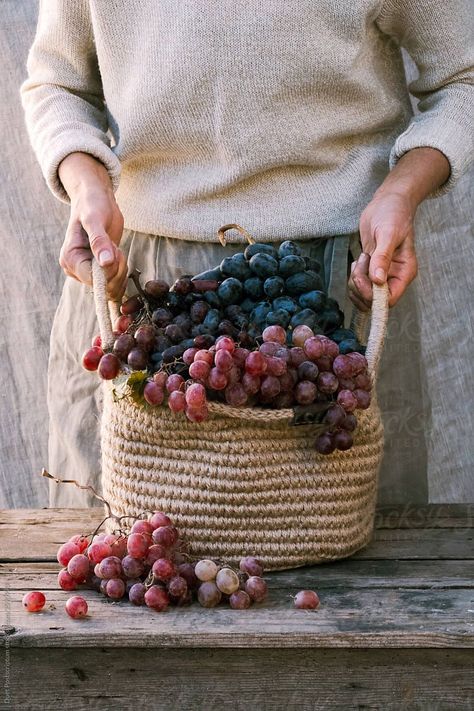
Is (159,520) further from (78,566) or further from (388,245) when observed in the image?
(388,245)

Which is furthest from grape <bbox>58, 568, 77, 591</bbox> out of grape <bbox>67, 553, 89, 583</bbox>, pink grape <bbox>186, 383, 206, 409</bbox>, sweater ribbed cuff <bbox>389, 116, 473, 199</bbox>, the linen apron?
sweater ribbed cuff <bbox>389, 116, 473, 199</bbox>

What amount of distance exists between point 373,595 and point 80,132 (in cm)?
89

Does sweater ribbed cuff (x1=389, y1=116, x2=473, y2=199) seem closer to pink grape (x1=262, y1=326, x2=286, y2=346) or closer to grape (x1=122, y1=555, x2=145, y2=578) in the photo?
pink grape (x1=262, y1=326, x2=286, y2=346)

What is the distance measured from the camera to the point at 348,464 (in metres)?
1.37

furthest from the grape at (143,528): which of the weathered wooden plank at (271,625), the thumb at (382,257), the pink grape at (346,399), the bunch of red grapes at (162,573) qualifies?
the thumb at (382,257)

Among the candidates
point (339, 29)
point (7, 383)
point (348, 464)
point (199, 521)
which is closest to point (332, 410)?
point (348, 464)

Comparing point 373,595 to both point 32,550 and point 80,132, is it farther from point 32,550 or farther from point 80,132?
point 80,132

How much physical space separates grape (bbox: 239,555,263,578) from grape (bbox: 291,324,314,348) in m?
0.31

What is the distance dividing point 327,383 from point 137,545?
34 centimetres

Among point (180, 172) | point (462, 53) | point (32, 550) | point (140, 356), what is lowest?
point (32, 550)

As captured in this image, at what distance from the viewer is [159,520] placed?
1.30 m

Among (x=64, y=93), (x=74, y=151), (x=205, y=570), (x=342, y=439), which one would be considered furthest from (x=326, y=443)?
(x=64, y=93)

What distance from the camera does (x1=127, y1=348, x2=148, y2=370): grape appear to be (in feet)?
4.29

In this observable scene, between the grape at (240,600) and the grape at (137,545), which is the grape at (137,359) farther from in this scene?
the grape at (240,600)
